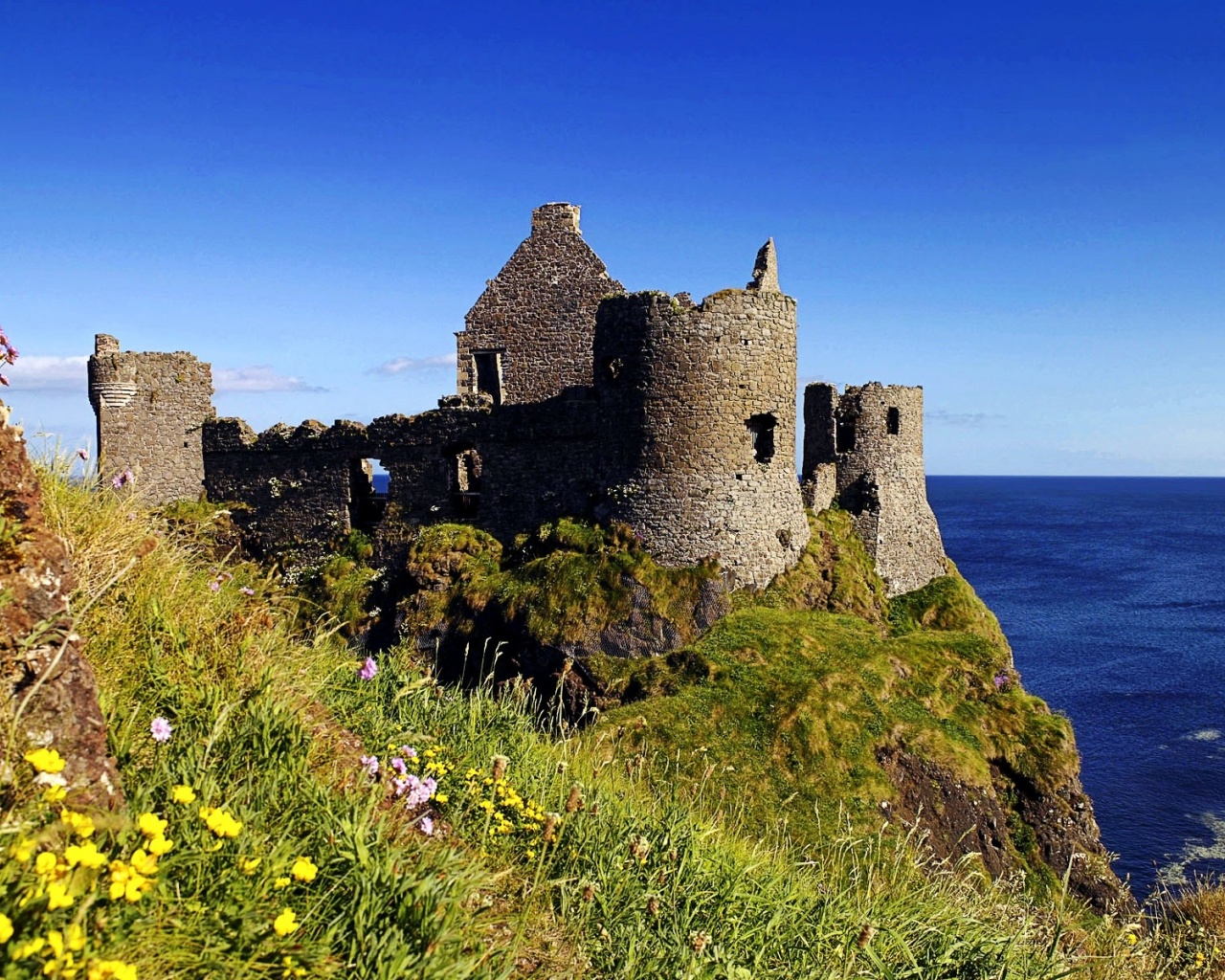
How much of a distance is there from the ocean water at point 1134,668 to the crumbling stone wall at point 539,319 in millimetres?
23116

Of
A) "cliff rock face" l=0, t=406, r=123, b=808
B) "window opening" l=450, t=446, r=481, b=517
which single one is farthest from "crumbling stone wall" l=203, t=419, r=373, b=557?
"cliff rock face" l=0, t=406, r=123, b=808

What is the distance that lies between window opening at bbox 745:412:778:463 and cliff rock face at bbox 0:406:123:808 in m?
16.6

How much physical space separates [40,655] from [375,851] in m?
1.81

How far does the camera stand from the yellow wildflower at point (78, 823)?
311 cm

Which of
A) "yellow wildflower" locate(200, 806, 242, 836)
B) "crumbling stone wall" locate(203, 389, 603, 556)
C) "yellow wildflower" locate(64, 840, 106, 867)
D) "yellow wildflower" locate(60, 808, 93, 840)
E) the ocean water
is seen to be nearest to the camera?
"yellow wildflower" locate(64, 840, 106, 867)

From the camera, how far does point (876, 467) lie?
86.7 feet

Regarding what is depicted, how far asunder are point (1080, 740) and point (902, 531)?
19.3m

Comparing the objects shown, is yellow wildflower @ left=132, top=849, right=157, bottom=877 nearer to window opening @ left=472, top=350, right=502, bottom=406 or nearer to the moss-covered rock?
the moss-covered rock

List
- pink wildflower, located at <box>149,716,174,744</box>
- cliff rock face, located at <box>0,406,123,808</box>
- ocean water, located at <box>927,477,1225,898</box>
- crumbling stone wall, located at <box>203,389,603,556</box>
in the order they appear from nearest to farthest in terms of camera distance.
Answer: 1. cliff rock face, located at <box>0,406,123,808</box>
2. pink wildflower, located at <box>149,716,174,744</box>
3. crumbling stone wall, located at <box>203,389,603,556</box>
4. ocean water, located at <box>927,477,1225,898</box>

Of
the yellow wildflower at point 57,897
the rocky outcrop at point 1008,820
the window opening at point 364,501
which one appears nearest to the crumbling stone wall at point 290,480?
the window opening at point 364,501

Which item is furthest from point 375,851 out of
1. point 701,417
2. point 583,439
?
point 583,439

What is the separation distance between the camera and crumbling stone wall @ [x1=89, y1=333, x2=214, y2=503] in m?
23.5

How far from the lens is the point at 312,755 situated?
16.6 feet

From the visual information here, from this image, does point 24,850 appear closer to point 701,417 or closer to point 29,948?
point 29,948
